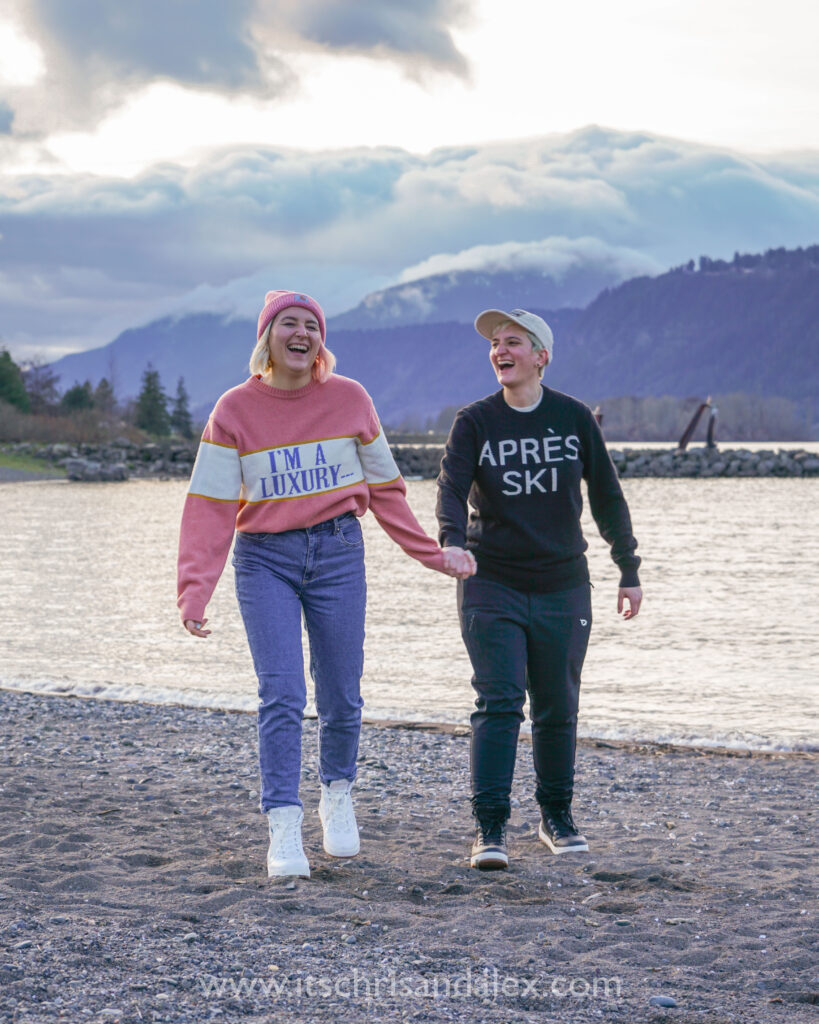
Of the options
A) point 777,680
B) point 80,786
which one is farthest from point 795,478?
point 80,786

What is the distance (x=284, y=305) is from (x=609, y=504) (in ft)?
5.63

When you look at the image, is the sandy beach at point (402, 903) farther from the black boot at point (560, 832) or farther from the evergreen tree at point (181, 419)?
the evergreen tree at point (181, 419)

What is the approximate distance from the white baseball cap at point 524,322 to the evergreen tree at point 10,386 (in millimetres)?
92236

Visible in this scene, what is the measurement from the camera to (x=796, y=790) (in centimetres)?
662

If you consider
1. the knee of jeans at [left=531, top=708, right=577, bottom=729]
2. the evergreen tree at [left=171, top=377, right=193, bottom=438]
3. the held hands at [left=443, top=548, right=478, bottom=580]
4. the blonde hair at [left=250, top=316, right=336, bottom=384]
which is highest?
the evergreen tree at [left=171, top=377, right=193, bottom=438]

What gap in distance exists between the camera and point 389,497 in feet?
16.0

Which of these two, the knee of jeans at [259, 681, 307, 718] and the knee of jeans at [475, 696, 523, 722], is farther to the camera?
the knee of jeans at [475, 696, 523, 722]

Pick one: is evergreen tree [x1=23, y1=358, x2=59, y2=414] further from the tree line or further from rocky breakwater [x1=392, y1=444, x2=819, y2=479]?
rocky breakwater [x1=392, y1=444, x2=819, y2=479]

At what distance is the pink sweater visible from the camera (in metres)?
4.55

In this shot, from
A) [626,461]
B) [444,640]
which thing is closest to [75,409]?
[626,461]

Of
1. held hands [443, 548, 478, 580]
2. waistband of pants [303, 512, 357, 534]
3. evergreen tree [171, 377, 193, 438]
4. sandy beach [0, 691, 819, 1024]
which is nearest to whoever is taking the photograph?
sandy beach [0, 691, 819, 1024]

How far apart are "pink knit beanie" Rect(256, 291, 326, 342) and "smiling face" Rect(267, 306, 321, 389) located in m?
0.02

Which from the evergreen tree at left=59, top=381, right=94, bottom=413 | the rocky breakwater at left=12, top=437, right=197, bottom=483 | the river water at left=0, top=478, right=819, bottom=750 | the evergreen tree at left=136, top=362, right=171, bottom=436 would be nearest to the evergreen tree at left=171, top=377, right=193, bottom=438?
the evergreen tree at left=136, top=362, right=171, bottom=436

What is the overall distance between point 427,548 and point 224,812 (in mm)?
2017
